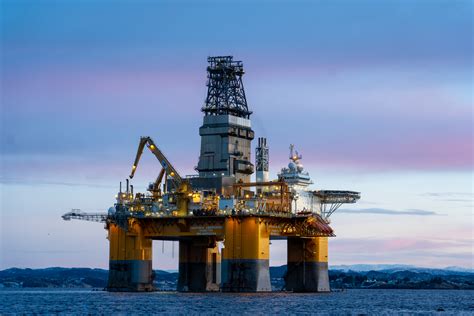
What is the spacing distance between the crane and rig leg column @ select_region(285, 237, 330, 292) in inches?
480

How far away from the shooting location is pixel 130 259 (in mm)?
94688

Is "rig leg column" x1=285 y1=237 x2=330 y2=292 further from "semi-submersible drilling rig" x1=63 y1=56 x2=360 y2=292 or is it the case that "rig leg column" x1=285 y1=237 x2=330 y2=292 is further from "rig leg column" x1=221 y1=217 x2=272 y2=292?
"rig leg column" x1=221 y1=217 x2=272 y2=292

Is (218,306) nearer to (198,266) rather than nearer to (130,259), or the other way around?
(130,259)

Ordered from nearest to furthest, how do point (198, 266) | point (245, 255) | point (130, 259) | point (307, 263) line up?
point (245, 255) → point (130, 259) → point (307, 263) → point (198, 266)

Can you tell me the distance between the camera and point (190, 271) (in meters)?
103

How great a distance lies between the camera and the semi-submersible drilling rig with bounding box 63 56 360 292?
291ft

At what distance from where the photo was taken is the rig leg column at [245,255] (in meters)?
87.9

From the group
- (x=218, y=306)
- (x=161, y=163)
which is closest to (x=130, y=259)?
(x=161, y=163)

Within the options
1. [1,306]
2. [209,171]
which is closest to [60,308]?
[1,306]

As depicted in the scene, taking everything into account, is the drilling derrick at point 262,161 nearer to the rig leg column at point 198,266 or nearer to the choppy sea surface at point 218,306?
the rig leg column at point 198,266

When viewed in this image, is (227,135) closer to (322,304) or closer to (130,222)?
(130,222)

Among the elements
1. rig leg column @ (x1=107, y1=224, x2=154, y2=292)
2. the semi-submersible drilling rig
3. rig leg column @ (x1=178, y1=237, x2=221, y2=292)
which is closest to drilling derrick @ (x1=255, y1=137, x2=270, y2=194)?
the semi-submersible drilling rig

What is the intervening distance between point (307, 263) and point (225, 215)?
13.8m

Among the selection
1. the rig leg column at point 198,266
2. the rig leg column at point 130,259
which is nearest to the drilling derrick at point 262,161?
the rig leg column at point 198,266
